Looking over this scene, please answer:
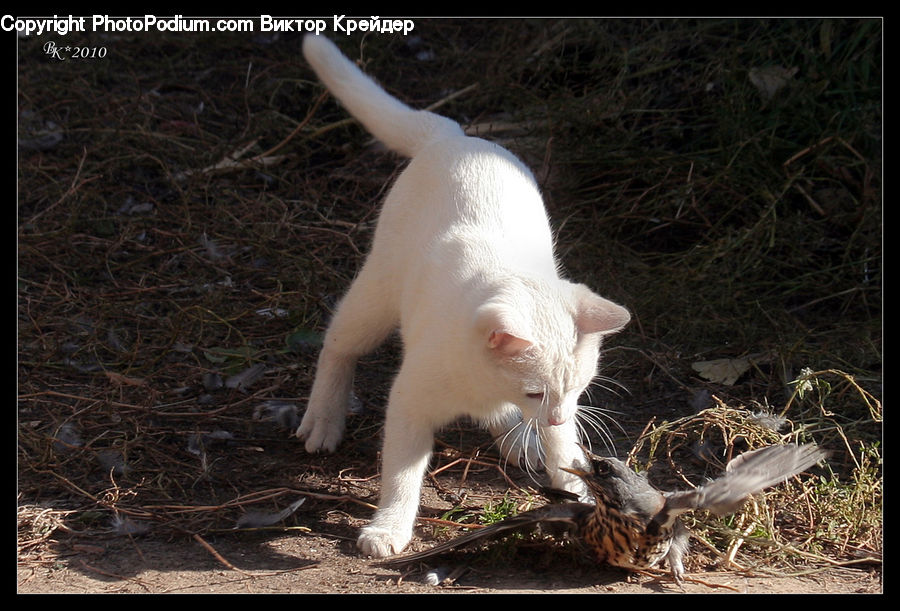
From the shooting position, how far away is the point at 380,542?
2.50 m

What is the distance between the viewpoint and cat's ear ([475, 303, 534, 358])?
2.27 metres

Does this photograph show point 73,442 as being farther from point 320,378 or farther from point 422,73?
point 422,73

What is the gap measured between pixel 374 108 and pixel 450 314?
3.61ft

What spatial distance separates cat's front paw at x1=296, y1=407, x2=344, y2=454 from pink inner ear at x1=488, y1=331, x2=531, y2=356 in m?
1.00

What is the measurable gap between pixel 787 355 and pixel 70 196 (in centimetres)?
348

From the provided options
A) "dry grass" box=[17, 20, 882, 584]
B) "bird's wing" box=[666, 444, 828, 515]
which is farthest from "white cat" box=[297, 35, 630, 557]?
"bird's wing" box=[666, 444, 828, 515]

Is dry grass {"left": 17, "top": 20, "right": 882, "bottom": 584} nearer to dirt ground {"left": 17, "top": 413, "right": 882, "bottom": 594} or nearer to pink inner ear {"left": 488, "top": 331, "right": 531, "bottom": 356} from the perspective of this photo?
dirt ground {"left": 17, "top": 413, "right": 882, "bottom": 594}

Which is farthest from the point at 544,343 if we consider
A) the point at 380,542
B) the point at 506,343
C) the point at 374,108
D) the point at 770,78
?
the point at 770,78

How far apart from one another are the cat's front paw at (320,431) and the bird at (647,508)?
3.04 feet

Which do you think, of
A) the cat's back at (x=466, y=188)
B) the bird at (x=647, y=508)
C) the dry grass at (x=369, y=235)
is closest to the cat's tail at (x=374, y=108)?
the cat's back at (x=466, y=188)

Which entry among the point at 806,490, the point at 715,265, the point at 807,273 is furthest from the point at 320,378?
the point at 807,273

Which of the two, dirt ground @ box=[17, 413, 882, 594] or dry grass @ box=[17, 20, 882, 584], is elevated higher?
dry grass @ box=[17, 20, 882, 584]

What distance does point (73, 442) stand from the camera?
3.05 m

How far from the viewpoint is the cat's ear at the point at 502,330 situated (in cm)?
227
